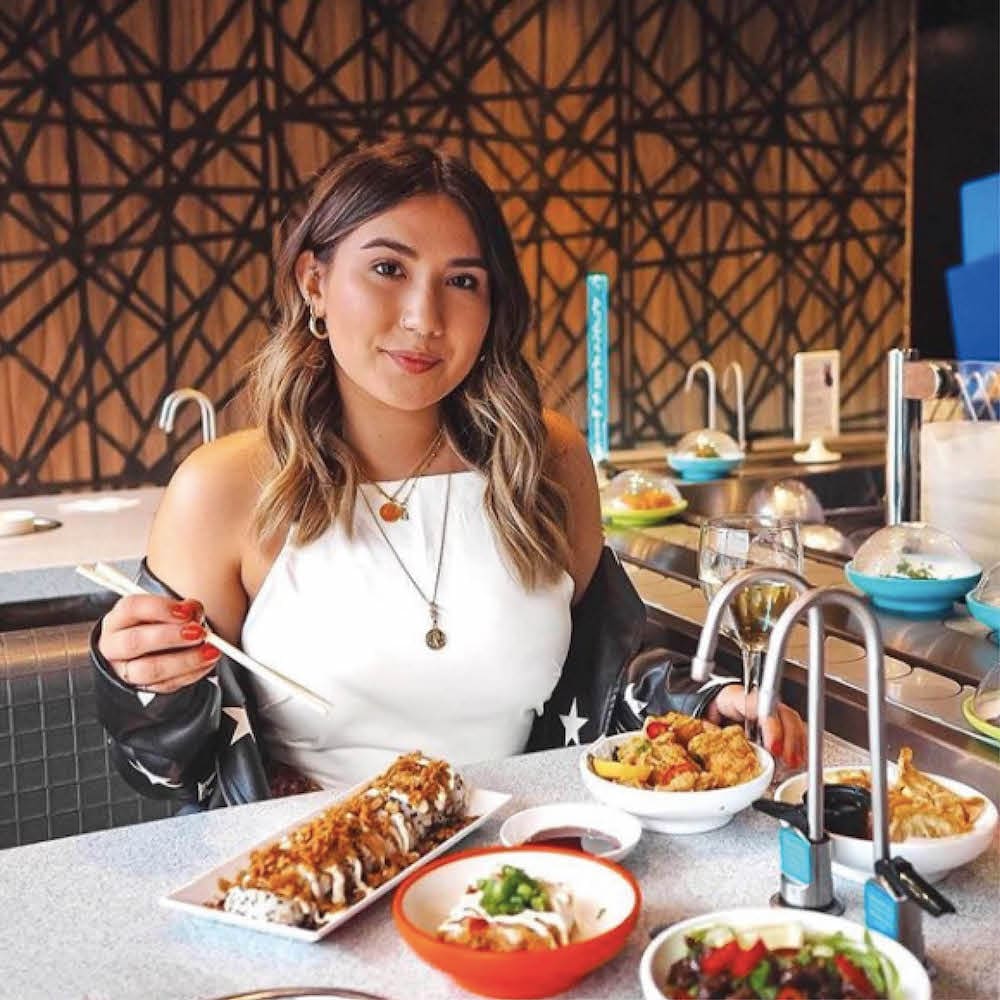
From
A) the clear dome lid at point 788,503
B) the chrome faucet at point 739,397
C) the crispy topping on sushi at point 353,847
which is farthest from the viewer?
the chrome faucet at point 739,397

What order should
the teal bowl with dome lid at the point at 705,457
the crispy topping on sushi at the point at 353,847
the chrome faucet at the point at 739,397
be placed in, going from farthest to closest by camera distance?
the chrome faucet at the point at 739,397 < the teal bowl with dome lid at the point at 705,457 < the crispy topping on sushi at the point at 353,847

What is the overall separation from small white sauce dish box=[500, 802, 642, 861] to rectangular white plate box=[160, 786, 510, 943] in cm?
6

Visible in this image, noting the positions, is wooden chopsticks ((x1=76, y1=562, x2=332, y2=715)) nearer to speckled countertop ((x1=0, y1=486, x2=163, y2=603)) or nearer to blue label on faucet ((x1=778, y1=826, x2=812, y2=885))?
blue label on faucet ((x1=778, y1=826, x2=812, y2=885))

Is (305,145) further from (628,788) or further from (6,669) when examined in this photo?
(628,788)

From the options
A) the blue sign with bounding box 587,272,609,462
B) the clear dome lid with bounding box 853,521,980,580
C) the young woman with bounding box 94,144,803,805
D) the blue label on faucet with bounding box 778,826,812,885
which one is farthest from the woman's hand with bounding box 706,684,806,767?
the blue sign with bounding box 587,272,609,462

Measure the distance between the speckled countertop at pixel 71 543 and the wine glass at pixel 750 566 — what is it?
6.22 ft

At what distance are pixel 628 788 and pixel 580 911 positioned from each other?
233mm

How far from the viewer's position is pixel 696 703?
187 cm

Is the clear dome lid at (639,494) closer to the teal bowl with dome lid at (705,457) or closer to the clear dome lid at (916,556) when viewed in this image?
the teal bowl with dome lid at (705,457)

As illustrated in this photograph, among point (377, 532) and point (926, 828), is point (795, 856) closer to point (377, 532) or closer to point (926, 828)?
point (926, 828)

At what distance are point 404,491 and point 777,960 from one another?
47.1 inches

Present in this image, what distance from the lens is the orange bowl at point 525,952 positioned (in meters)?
1.13

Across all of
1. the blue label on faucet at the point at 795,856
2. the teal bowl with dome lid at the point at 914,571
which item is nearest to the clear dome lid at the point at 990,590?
the teal bowl with dome lid at the point at 914,571

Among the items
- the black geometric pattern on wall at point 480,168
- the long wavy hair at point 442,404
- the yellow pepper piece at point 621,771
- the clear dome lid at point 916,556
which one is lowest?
the yellow pepper piece at point 621,771
